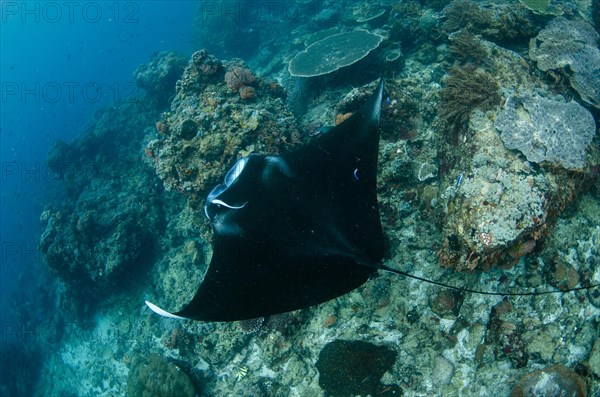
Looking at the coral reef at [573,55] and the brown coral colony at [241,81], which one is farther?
the brown coral colony at [241,81]

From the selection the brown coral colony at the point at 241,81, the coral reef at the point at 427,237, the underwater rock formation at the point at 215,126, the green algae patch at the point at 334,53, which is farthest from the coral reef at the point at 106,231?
the green algae patch at the point at 334,53

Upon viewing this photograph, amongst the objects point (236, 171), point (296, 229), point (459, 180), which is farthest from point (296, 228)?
point (459, 180)

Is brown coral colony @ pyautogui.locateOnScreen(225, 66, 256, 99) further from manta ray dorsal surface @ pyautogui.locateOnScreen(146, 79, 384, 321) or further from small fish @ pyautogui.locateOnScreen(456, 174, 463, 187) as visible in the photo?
small fish @ pyautogui.locateOnScreen(456, 174, 463, 187)

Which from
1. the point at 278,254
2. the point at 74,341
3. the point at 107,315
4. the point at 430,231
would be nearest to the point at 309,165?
the point at 278,254

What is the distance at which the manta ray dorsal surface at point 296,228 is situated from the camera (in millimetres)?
2884

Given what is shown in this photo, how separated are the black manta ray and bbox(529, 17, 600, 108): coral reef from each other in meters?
3.40

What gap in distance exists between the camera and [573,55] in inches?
205

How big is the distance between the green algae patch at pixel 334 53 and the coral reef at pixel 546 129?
379 centimetres

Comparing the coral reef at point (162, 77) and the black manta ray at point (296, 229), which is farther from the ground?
the black manta ray at point (296, 229)

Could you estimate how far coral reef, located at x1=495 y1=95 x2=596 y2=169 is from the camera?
3715 mm

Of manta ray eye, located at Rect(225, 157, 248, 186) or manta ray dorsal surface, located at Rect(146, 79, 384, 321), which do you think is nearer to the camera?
manta ray dorsal surface, located at Rect(146, 79, 384, 321)

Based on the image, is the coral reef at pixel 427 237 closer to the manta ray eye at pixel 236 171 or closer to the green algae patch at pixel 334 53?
the green algae patch at pixel 334 53

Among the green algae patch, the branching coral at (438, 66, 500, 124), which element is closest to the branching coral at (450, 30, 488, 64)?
the branching coral at (438, 66, 500, 124)

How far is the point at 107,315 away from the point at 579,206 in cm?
1074
